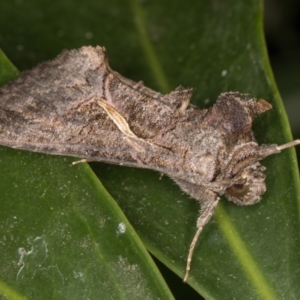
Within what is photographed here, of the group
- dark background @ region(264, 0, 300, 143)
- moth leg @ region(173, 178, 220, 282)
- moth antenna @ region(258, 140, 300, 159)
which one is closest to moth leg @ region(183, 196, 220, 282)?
moth leg @ region(173, 178, 220, 282)

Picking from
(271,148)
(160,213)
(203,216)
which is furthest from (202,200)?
(271,148)

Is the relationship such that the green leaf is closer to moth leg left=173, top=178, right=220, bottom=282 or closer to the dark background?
moth leg left=173, top=178, right=220, bottom=282

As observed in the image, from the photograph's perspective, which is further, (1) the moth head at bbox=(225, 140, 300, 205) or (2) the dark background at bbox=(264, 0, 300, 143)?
(2) the dark background at bbox=(264, 0, 300, 143)

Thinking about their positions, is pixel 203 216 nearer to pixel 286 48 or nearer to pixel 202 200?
pixel 202 200

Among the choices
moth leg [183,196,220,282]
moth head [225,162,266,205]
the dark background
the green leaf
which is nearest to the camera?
the green leaf

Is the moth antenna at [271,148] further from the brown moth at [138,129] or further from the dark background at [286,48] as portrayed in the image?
the dark background at [286,48]

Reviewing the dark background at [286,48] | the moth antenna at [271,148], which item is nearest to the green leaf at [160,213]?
the moth antenna at [271,148]

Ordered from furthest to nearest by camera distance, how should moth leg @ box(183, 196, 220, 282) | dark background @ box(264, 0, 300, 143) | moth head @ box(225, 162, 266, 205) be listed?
dark background @ box(264, 0, 300, 143) < moth head @ box(225, 162, 266, 205) < moth leg @ box(183, 196, 220, 282)

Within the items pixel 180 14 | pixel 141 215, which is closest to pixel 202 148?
pixel 141 215
